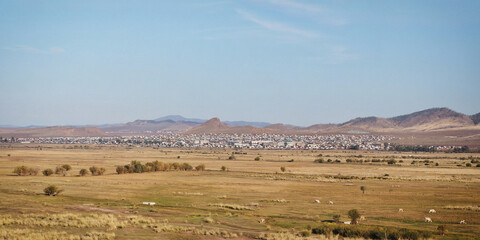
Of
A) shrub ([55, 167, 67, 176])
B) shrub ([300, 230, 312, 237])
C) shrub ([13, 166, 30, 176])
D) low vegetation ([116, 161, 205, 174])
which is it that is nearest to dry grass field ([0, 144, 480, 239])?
shrub ([300, 230, 312, 237])

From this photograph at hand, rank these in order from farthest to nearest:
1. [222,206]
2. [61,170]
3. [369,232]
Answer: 1. [61,170]
2. [222,206]
3. [369,232]

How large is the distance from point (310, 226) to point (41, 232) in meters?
16.4

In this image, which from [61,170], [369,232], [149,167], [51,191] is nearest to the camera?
[369,232]

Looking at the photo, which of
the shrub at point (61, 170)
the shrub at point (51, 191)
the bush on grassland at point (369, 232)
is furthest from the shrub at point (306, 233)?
the shrub at point (61, 170)

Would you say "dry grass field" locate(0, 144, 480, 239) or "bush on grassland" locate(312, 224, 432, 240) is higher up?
"bush on grassland" locate(312, 224, 432, 240)

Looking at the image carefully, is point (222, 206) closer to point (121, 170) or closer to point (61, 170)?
point (121, 170)

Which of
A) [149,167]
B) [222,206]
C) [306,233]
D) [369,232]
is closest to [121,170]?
[149,167]

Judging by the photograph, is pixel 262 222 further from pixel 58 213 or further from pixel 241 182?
pixel 241 182

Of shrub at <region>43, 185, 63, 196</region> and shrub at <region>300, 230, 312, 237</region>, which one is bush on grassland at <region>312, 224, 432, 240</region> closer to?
shrub at <region>300, 230, 312, 237</region>

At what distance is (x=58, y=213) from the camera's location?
34.2 meters

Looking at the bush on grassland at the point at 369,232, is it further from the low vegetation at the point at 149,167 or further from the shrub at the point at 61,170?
the shrub at the point at 61,170

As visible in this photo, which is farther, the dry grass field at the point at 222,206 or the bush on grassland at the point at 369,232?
the dry grass field at the point at 222,206

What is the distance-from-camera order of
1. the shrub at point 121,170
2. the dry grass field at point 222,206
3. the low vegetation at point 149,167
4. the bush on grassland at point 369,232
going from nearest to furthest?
the bush on grassland at point 369,232 → the dry grass field at point 222,206 → the shrub at point 121,170 → the low vegetation at point 149,167

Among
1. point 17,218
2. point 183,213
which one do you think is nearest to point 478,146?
point 183,213
